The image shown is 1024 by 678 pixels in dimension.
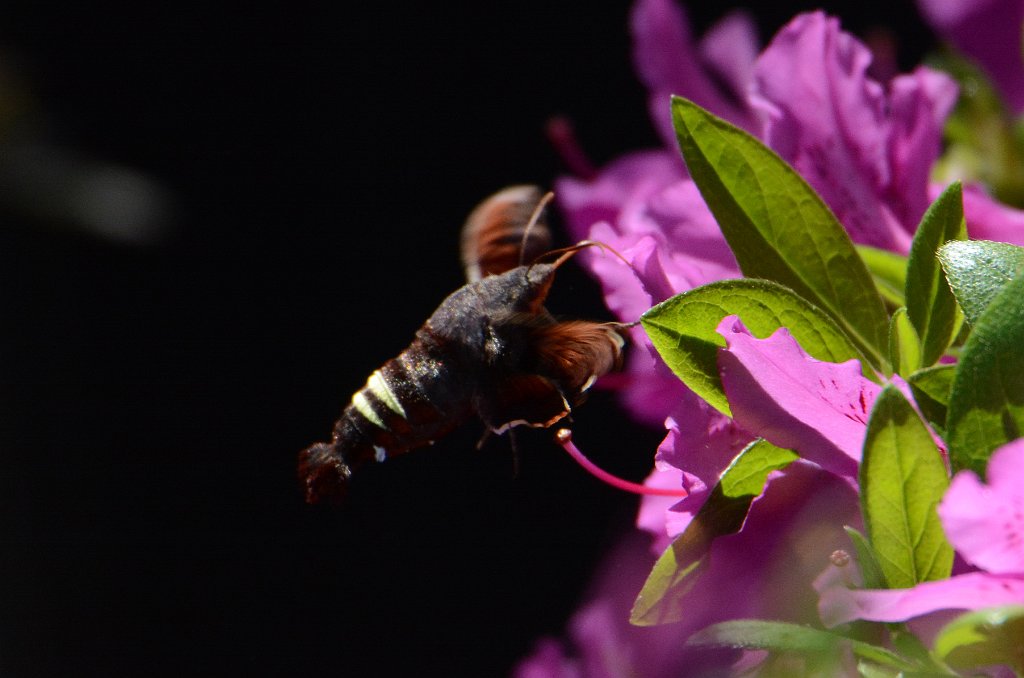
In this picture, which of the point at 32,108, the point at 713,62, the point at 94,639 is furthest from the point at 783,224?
the point at 94,639

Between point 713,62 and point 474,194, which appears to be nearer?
point 713,62

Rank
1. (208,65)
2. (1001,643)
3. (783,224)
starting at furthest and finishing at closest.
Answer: (208,65) < (783,224) < (1001,643)

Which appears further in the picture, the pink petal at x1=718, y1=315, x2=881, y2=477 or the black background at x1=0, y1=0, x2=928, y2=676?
the black background at x1=0, y1=0, x2=928, y2=676

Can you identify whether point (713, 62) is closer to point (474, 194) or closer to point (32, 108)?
point (474, 194)

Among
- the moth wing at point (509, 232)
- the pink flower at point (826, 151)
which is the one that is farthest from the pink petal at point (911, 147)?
the moth wing at point (509, 232)

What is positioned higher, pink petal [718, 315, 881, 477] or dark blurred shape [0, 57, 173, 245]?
dark blurred shape [0, 57, 173, 245]

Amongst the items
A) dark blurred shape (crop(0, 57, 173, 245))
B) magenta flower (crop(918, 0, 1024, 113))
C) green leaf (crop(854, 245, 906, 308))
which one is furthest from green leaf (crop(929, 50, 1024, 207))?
dark blurred shape (crop(0, 57, 173, 245))

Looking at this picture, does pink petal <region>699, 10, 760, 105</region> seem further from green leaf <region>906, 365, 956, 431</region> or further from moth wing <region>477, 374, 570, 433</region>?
green leaf <region>906, 365, 956, 431</region>
